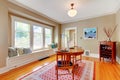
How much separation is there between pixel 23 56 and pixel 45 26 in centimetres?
277

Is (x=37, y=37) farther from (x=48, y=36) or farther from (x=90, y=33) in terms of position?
(x=90, y=33)

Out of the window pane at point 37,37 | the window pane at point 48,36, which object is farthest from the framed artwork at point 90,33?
the window pane at point 37,37

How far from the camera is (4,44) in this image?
9.66 feet

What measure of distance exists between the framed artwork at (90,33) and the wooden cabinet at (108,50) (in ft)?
3.40

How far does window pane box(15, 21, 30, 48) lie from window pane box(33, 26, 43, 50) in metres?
0.46

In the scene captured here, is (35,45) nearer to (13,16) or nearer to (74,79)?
(13,16)

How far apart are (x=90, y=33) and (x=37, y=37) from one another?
10.9ft

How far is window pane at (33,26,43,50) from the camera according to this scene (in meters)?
4.96

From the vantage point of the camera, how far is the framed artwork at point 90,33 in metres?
5.30

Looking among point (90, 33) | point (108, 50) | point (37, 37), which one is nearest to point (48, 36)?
point (37, 37)

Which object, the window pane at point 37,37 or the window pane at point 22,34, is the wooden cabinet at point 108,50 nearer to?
the window pane at point 37,37

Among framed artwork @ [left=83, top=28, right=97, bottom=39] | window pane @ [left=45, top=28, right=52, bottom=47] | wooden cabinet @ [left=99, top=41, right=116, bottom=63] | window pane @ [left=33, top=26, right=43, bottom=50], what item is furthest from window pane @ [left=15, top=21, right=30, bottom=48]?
wooden cabinet @ [left=99, top=41, right=116, bottom=63]

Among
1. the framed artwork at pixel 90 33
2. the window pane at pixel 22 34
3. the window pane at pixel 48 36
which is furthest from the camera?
the window pane at pixel 48 36

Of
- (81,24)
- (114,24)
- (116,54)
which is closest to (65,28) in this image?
(81,24)
